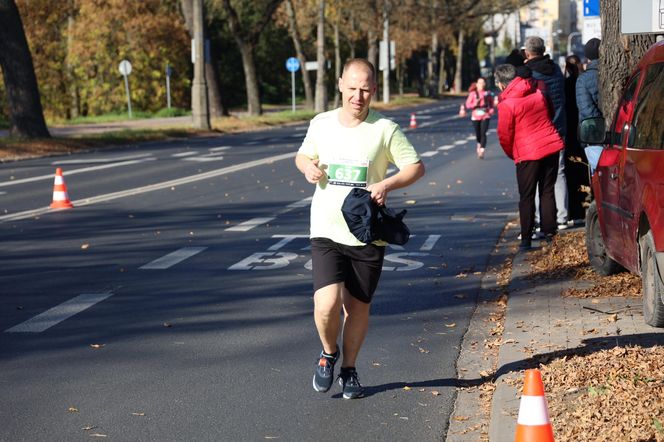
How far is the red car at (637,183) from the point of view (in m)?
7.59

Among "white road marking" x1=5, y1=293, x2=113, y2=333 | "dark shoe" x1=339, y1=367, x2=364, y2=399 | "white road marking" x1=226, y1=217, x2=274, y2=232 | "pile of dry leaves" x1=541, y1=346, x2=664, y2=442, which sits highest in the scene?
"pile of dry leaves" x1=541, y1=346, x2=664, y2=442

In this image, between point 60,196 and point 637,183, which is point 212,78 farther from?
point 637,183

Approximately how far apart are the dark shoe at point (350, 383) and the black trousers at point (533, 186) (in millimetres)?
5691

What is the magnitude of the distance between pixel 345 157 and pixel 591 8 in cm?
1413

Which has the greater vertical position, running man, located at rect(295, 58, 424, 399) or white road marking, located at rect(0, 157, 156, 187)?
running man, located at rect(295, 58, 424, 399)

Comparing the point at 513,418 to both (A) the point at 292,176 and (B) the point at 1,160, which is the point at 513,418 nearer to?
(A) the point at 292,176

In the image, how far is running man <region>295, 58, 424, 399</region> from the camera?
6.26 m

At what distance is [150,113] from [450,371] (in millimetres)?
55474

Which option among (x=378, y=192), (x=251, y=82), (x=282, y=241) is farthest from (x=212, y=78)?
(x=378, y=192)

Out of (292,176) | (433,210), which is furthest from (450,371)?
(292,176)

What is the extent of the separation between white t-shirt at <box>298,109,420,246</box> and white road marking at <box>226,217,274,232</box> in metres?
7.97

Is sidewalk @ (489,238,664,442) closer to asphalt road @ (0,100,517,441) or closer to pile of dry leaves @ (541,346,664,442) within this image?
pile of dry leaves @ (541,346,664,442)

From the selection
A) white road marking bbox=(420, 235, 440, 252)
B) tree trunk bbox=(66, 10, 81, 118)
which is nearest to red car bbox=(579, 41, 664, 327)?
white road marking bbox=(420, 235, 440, 252)

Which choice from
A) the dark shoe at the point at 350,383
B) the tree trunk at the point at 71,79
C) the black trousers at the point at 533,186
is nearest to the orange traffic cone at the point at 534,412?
the dark shoe at the point at 350,383
